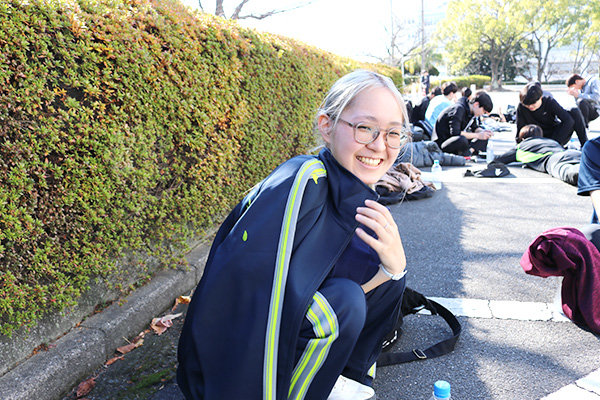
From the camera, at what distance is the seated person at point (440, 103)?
397 inches

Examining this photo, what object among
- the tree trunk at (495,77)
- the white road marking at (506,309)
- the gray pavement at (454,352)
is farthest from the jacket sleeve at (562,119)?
the tree trunk at (495,77)

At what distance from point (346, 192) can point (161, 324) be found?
Answer: 1.68 meters

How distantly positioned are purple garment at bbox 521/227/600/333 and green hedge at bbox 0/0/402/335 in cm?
225

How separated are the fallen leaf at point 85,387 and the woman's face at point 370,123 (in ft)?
5.37

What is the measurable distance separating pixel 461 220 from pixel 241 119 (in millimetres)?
2849

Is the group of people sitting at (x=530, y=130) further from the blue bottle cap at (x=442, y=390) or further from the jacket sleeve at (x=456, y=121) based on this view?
the blue bottle cap at (x=442, y=390)

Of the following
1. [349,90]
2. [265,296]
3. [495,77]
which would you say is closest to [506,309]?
[349,90]

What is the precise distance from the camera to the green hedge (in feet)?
6.38

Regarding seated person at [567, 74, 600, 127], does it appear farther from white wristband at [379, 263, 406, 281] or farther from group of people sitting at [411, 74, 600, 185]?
white wristband at [379, 263, 406, 281]

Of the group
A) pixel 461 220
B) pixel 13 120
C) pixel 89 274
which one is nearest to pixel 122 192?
pixel 89 274

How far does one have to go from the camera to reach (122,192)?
2574 millimetres

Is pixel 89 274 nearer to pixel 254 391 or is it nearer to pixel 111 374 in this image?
pixel 111 374

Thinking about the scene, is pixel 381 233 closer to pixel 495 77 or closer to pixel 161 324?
pixel 161 324

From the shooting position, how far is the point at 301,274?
62.3 inches
